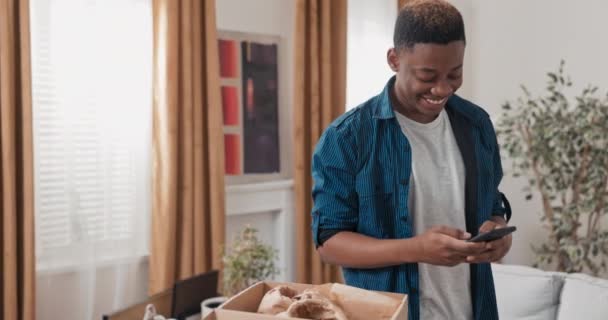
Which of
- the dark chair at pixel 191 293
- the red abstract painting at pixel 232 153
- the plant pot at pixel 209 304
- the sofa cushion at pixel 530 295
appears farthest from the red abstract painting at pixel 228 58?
the sofa cushion at pixel 530 295

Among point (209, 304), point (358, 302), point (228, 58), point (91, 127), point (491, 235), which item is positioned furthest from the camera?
point (228, 58)

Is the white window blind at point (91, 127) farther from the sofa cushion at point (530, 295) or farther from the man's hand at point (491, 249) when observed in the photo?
the man's hand at point (491, 249)

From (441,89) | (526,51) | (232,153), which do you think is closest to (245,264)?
(232,153)

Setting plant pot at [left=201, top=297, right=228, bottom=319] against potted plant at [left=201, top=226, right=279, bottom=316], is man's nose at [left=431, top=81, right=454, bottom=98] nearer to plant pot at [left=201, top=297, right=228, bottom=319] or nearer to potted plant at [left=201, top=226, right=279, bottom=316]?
plant pot at [left=201, top=297, right=228, bottom=319]

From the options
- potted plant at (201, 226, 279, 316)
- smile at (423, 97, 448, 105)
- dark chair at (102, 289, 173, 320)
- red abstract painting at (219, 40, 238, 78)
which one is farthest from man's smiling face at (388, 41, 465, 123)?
red abstract painting at (219, 40, 238, 78)

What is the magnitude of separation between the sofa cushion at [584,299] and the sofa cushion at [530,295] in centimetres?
4

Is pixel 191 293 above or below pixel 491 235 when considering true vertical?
below

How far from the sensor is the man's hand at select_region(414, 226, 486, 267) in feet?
3.37

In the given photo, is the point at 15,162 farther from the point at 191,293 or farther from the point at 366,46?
the point at 366,46

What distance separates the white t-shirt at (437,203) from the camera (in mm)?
1171

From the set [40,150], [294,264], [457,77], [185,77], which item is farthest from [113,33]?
[457,77]

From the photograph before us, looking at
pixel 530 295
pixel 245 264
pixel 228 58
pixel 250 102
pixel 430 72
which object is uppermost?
pixel 228 58

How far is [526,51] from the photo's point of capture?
156 inches

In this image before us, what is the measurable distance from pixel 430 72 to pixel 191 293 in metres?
1.56
